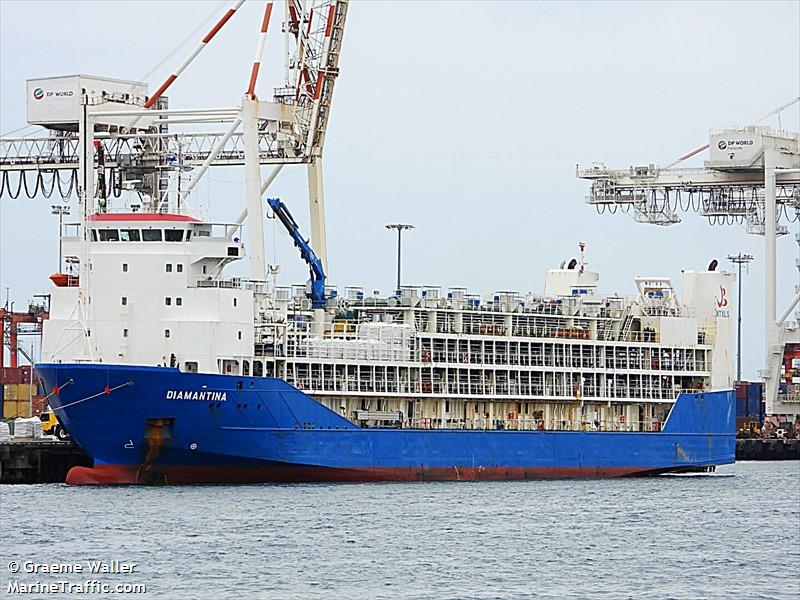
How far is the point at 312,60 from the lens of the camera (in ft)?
206

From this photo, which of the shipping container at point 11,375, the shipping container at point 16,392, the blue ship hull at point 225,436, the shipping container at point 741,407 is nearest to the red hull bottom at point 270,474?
the blue ship hull at point 225,436

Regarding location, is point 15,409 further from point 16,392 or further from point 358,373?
point 358,373

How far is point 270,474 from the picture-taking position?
53.7 m

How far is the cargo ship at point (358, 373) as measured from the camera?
52.1m

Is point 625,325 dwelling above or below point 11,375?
above

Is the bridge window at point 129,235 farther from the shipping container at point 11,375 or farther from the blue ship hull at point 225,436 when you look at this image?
the shipping container at point 11,375

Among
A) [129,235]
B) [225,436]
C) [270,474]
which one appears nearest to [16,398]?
[129,235]

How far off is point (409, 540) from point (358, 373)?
54.5ft

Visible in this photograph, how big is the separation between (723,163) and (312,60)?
2581 centimetres

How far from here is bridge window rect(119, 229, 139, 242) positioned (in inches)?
2117

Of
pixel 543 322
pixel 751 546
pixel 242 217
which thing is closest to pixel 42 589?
pixel 751 546

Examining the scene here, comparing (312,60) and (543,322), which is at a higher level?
(312,60)

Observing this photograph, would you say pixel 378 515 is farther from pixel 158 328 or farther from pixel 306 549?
pixel 158 328

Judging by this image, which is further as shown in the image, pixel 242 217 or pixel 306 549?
pixel 242 217
